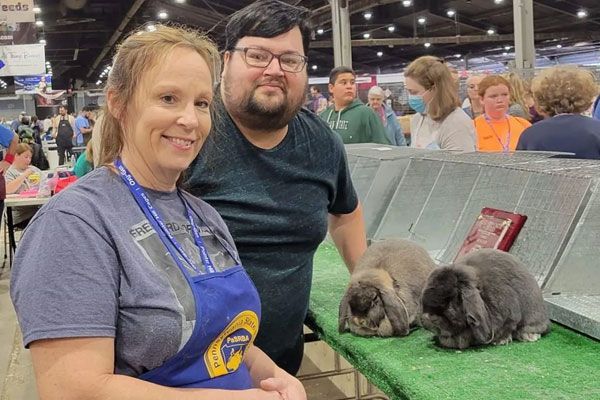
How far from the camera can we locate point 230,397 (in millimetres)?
1146

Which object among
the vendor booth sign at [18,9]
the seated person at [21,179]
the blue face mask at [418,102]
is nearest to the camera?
the blue face mask at [418,102]

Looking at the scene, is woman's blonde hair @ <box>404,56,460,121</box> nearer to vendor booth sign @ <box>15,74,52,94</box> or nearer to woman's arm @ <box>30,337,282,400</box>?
woman's arm @ <box>30,337,282,400</box>

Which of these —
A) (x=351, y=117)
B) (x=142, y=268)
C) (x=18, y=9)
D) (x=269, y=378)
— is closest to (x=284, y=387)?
(x=269, y=378)

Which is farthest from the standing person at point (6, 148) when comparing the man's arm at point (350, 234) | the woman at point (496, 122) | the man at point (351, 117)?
the man's arm at point (350, 234)

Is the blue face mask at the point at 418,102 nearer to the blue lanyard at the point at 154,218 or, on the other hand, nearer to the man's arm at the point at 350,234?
the man's arm at the point at 350,234

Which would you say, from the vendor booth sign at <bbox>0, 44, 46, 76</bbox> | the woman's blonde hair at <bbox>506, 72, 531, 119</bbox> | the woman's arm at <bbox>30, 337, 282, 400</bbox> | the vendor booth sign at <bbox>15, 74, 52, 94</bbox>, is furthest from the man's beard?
the vendor booth sign at <bbox>15, 74, 52, 94</bbox>

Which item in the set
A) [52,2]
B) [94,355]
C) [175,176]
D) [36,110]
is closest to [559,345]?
[175,176]

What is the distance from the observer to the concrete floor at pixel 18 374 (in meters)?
4.27

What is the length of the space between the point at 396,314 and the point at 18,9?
10.9m

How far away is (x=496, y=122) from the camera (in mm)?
4141

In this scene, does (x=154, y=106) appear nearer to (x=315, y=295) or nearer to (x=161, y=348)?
(x=161, y=348)

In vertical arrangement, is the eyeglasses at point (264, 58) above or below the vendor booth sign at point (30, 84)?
below

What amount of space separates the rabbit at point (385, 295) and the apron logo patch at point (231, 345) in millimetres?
699

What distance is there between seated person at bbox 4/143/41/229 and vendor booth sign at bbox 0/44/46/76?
5.66 m
